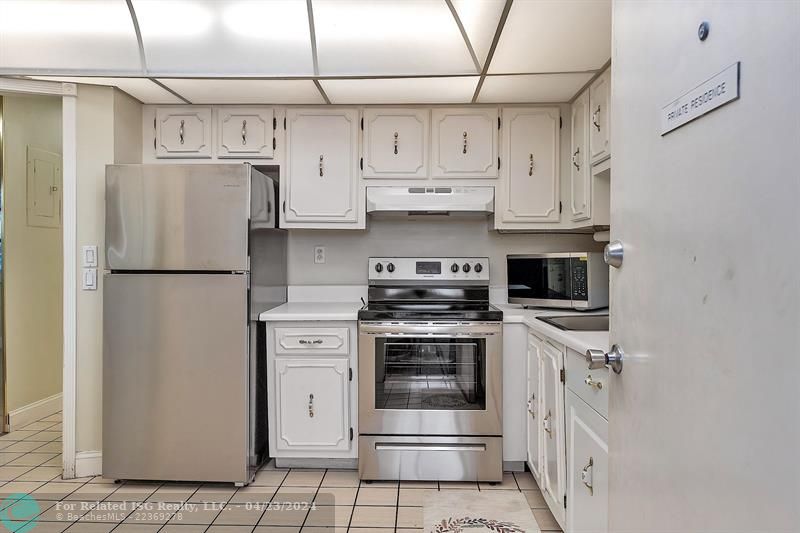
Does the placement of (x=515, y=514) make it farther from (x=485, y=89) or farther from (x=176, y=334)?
(x=485, y=89)

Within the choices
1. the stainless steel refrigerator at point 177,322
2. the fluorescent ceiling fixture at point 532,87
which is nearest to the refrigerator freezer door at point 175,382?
the stainless steel refrigerator at point 177,322

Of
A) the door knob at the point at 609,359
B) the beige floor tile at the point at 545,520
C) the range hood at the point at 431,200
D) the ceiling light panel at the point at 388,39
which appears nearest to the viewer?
the door knob at the point at 609,359

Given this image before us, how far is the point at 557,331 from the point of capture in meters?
1.88

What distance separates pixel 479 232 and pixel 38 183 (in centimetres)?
314

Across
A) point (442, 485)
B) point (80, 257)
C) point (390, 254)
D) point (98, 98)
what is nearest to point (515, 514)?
point (442, 485)

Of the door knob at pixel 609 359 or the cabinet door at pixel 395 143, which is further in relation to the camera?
the cabinet door at pixel 395 143

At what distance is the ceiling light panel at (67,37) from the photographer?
86.0 inches

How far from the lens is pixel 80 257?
2.51m

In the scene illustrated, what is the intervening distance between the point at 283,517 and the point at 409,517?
557mm

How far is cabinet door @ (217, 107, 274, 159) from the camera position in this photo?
9.21 feet

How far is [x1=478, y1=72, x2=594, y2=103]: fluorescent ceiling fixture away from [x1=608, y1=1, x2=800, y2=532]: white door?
1651mm

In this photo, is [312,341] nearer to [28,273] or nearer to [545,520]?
[545,520]

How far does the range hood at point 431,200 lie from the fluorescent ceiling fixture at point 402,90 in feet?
1.64

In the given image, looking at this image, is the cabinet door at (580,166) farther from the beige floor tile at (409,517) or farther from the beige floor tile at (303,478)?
the beige floor tile at (303,478)
